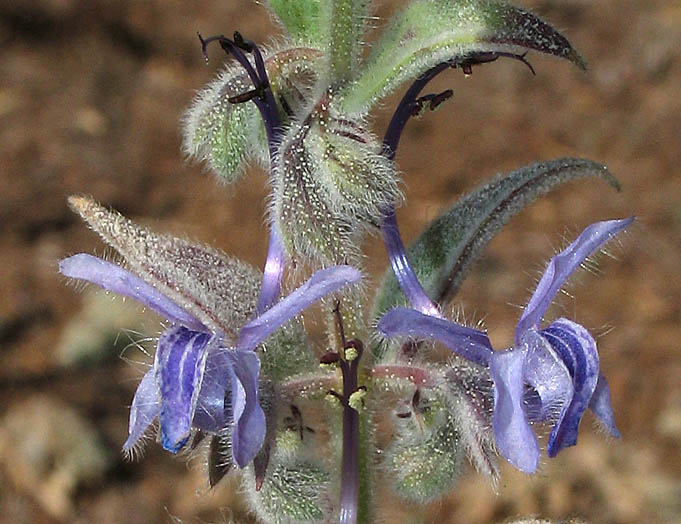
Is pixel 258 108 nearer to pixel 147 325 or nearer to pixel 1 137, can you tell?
pixel 147 325

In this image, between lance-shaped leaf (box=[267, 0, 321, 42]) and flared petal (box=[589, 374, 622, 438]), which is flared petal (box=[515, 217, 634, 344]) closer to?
flared petal (box=[589, 374, 622, 438])

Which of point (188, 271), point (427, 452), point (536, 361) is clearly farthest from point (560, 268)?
point (188, 271)

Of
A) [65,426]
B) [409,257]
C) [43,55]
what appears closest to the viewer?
[409,257]

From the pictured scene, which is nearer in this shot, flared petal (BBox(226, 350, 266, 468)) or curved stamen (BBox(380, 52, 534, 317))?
flared petal (BBox(226, 350, 266, 468))

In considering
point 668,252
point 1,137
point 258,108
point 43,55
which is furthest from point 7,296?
point 258,108

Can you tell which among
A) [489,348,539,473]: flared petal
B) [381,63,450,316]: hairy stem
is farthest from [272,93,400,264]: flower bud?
[489,348,539,473]: flared petal

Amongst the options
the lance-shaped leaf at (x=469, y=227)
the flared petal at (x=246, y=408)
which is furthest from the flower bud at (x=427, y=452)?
the flared petal at (x=246, y=408)
